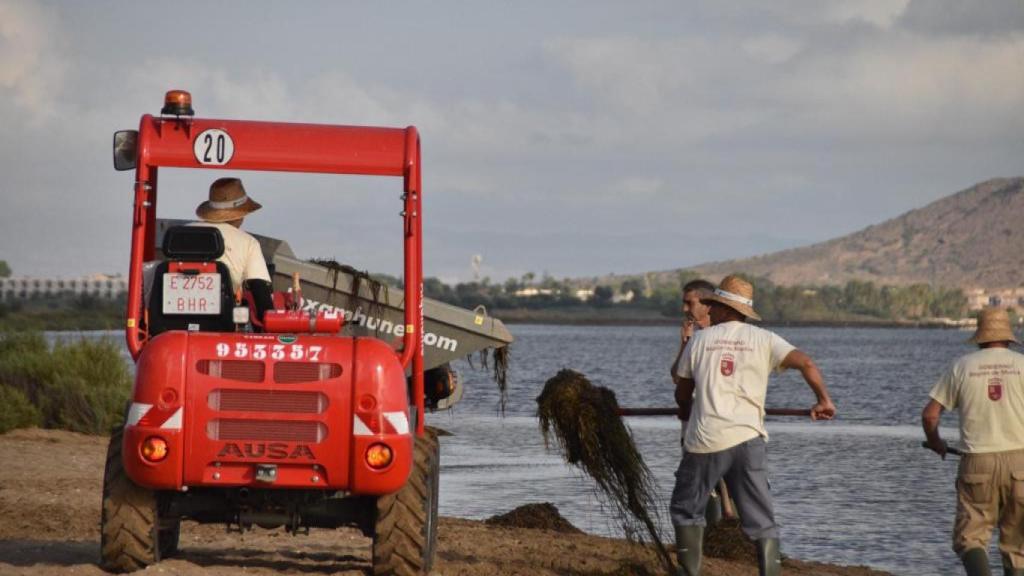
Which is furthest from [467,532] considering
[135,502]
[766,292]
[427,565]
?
[766,292]

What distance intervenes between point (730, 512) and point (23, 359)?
16203mm

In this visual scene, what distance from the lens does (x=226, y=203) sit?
1027cm

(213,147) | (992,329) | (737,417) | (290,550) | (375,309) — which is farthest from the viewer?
(375,309)

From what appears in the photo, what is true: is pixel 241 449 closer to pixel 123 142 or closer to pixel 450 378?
pixel 123 142

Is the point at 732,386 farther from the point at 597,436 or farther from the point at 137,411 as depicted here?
the point at 137,411

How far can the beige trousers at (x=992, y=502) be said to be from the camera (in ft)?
32.7

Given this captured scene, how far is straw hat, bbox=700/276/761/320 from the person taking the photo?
9.86m

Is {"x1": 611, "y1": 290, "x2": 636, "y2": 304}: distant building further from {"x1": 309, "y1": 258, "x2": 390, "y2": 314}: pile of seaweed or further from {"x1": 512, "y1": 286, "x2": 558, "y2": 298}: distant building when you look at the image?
{"x1": 309, "y1": 258, "x2": 390, "y2": 314}: pile of seaweed

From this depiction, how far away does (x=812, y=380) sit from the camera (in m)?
9.40

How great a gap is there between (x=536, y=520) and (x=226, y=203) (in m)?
5.63

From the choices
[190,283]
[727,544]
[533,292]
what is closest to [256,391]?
[190,283]

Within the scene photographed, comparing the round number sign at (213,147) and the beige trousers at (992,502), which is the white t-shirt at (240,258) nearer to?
the round number sign at (213,147)

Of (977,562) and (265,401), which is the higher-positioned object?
(265,401)

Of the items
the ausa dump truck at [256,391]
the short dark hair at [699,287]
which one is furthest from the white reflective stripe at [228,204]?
the short dark hair at [699,287]
